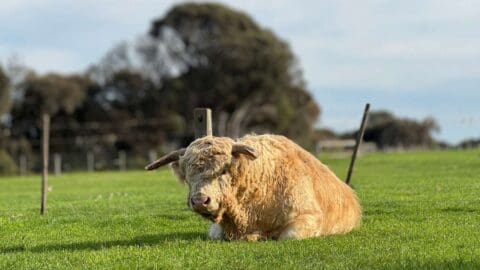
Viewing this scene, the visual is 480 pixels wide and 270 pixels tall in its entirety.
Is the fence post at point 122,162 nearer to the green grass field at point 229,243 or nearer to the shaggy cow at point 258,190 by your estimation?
the green grass field at point 229,243

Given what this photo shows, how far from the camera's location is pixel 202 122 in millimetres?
13625

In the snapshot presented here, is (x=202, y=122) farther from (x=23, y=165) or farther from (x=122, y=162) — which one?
(x=122, y=162)

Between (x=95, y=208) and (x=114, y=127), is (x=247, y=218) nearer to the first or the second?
(x=95, y=208)

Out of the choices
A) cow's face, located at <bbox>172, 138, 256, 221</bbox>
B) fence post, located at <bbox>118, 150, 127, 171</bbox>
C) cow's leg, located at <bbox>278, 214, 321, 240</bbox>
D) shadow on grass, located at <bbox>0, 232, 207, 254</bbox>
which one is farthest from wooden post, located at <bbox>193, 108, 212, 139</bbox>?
fence post, located at <bbox>118, 150, 127, 171</bbox>

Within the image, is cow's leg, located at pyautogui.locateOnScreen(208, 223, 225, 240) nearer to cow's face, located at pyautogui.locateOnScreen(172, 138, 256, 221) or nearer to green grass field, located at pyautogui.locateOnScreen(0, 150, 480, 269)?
green grass field, located at pyautogui.locateOnScreen(0, 150, 480, 269)

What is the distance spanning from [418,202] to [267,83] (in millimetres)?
66246

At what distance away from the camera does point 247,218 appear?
11.2 metres

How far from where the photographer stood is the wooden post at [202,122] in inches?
534

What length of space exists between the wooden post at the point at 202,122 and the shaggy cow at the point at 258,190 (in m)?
1.65

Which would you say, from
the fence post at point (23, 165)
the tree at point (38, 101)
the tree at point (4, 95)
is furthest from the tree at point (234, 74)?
the fence post at point (23, 165)

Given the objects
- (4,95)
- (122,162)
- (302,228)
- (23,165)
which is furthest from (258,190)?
(4,95)

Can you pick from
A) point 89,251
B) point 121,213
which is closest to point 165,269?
point 89,251

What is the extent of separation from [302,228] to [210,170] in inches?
64.0

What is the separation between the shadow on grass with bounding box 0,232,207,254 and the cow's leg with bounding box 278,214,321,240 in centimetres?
139
